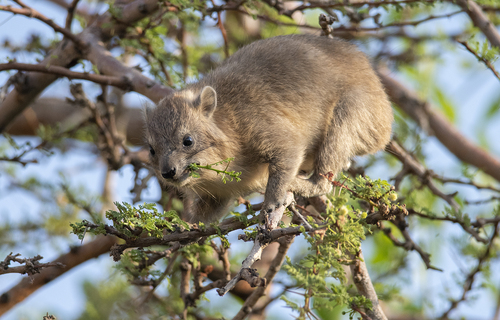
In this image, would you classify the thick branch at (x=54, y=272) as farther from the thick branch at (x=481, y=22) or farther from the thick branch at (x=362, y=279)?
the thick branch at (x=481, y=22)

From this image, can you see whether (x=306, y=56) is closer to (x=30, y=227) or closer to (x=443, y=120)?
(x=443, y=120)

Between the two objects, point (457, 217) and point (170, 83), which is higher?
point (170, 83)

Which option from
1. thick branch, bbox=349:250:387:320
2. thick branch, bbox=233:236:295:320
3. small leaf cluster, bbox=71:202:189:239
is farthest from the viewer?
thick branch, bbox=233:236:295:320

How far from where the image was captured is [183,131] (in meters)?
4.41

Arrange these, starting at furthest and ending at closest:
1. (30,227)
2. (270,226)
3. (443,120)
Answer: (443,120) → (30,227) → (270,226)

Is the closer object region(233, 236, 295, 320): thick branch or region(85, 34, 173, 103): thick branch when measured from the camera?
region(233, 236, 295, 320): thick branch

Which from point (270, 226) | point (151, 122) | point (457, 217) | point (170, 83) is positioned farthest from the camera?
point (170, 83)

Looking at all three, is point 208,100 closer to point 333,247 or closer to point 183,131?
point 183,131

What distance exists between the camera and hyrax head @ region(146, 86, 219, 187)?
4.29 m

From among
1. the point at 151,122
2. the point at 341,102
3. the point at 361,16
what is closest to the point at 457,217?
the point at 341,102

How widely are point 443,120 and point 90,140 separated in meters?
5.48

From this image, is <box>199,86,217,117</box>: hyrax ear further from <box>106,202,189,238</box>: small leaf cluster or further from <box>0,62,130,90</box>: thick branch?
<box>106,202,189,238</box>: small leaf cluster

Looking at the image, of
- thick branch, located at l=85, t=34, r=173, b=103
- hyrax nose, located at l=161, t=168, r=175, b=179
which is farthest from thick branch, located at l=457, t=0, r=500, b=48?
hyrax nose, located at l=161, t=168, r=175, b=179

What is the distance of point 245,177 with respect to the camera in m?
4.66
